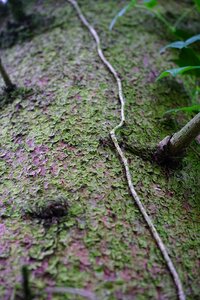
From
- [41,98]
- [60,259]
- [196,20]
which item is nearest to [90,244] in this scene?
[60,259]

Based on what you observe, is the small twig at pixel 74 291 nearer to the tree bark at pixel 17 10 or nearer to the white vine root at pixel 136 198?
the white vine root at pixel 136 198

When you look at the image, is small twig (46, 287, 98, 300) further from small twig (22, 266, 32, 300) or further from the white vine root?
the white vine root

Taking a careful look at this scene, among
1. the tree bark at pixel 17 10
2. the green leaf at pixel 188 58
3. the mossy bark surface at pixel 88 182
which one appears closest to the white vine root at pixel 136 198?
the mossy bark surface at pixel 88 182

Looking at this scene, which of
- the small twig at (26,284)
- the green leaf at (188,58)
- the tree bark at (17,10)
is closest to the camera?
the small twig at (26,284)

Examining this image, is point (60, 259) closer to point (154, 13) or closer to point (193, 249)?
point (193, 249)

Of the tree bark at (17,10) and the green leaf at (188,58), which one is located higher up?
the tree bark at (17,10)

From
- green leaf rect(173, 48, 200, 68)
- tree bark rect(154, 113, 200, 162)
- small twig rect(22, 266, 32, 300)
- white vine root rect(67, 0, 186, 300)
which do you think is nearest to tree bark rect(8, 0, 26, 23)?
white vine root rect(67, 0, 186, 300)
